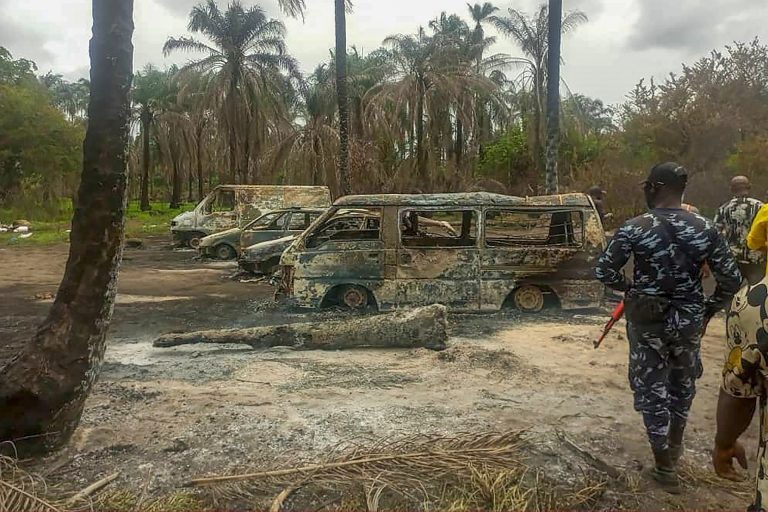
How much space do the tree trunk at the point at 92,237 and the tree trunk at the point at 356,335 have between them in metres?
2.81

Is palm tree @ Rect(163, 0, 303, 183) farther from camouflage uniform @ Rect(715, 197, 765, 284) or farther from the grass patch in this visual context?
camouflage uniform @ Rect(715, 197, 765, 284)

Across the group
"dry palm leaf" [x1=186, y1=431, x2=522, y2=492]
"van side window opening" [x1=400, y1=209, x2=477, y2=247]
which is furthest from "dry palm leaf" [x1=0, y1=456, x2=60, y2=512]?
"van side window opening" [x1=400, y1=209, x2=477, y2=247]

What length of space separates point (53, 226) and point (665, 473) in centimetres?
2853

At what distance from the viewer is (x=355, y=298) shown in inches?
350

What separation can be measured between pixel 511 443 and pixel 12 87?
31.6 metres

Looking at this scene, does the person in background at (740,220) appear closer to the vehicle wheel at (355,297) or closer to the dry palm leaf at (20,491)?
the vehicle wheel at (355,297)

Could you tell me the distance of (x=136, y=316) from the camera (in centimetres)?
910

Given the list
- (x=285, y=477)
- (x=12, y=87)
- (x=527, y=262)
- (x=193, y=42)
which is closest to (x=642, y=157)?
(x=527, y=262)

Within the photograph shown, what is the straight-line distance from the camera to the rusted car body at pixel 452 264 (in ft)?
28.5

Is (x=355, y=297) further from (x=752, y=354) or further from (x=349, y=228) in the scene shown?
(x=752, y=354)

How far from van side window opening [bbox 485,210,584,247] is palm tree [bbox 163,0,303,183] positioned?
21.0 metres

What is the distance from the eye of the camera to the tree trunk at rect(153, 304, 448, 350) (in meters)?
6.81

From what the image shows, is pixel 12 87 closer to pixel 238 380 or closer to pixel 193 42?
pixel 193 42

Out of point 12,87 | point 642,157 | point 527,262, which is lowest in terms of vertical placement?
point 527,262
